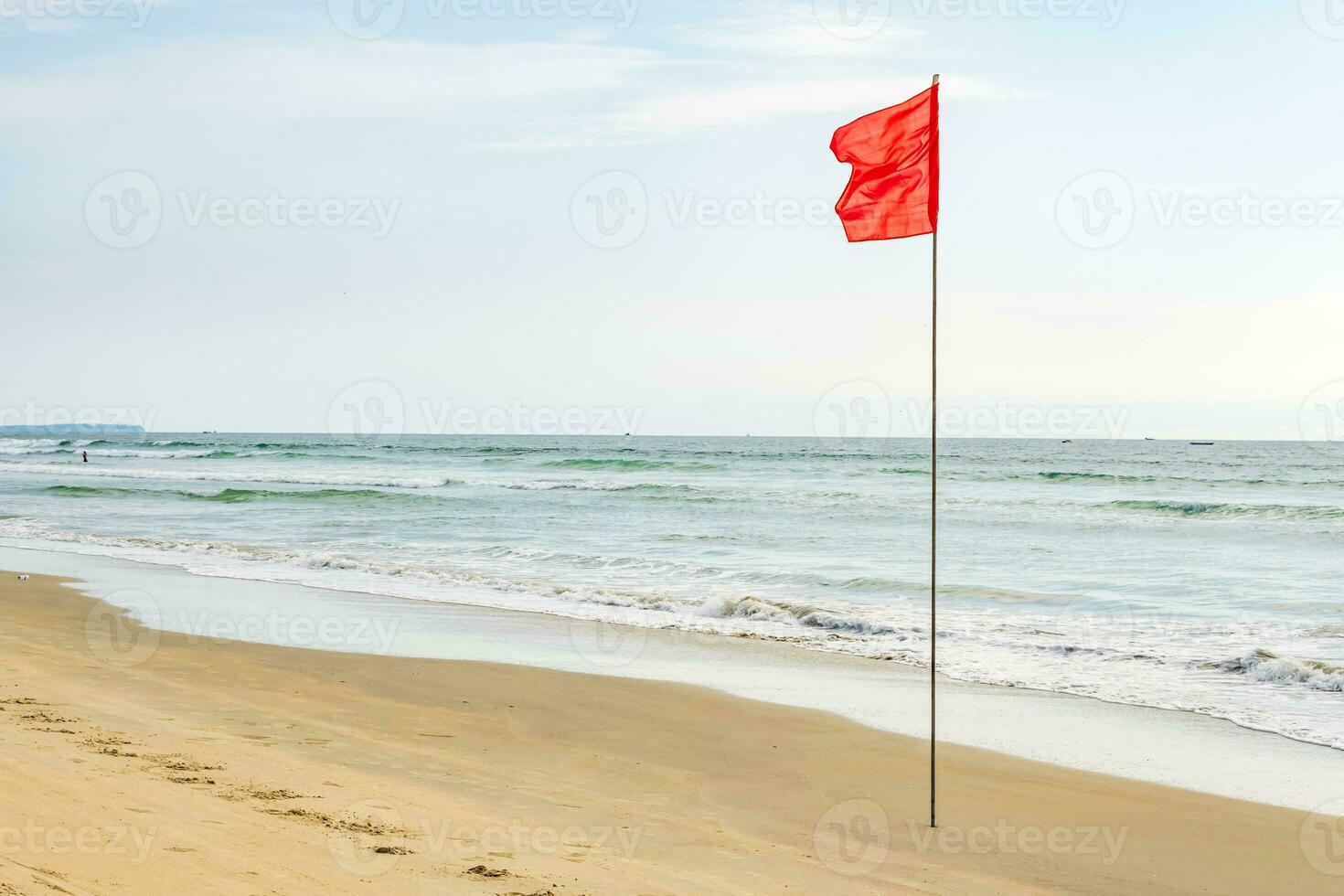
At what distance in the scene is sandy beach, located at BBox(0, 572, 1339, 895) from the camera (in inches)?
179

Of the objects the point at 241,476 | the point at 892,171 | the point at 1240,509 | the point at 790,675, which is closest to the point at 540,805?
the point at 892,171

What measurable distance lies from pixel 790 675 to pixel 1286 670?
4.83 metres

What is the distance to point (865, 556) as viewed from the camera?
20.1 metres

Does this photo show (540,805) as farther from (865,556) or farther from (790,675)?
(865,556)

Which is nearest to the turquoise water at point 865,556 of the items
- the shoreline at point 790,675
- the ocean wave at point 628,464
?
the shoreline at point 790,675

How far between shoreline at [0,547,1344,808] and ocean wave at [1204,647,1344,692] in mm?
1925

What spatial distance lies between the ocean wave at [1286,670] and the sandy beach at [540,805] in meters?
4.20

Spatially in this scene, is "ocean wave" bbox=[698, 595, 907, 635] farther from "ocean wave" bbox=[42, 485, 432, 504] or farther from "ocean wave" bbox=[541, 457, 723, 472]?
"ocean wave" bbox=[541, 457, 723, 472]

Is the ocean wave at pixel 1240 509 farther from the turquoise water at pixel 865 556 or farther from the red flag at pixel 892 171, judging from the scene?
the red flag at pixel 892 171

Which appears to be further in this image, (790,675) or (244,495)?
(244,495)

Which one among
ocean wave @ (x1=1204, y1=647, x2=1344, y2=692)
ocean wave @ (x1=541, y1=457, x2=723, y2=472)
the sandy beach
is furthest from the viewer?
ocean wave @ (x1=541, y1=457, x2=723, y2=472)

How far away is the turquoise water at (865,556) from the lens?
11.2 meters

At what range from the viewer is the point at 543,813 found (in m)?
5.85

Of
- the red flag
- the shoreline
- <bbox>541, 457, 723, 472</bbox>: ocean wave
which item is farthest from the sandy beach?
<bbox>541, 457, 723, 472</bbox>: ocean wave
